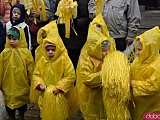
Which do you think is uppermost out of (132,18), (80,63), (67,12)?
(67,12)

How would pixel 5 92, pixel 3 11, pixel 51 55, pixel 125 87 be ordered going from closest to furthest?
pixel 125 87 < pixel 51 55 < pixel 5 92 < pixel 3 11

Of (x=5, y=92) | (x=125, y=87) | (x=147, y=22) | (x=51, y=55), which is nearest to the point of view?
(x=125, y=87)

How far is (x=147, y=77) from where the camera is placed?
4.34 meters

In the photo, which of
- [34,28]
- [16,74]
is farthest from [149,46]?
[34,28]

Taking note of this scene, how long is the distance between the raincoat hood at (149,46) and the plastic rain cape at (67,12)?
1378mm

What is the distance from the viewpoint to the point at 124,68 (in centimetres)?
432

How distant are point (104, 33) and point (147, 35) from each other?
0.65 meters

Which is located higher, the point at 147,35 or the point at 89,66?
the point at 147,35

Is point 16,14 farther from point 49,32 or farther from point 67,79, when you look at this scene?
point 67,79

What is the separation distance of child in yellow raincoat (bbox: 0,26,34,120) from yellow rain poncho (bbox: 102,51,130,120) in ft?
4.46

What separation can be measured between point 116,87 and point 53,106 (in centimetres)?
87

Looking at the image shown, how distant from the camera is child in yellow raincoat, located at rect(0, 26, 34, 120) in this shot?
17.5ft

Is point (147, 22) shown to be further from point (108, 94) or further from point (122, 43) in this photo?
point (108, 94)

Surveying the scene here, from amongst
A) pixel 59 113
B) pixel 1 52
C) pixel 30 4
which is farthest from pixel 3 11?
pixel 59 113
